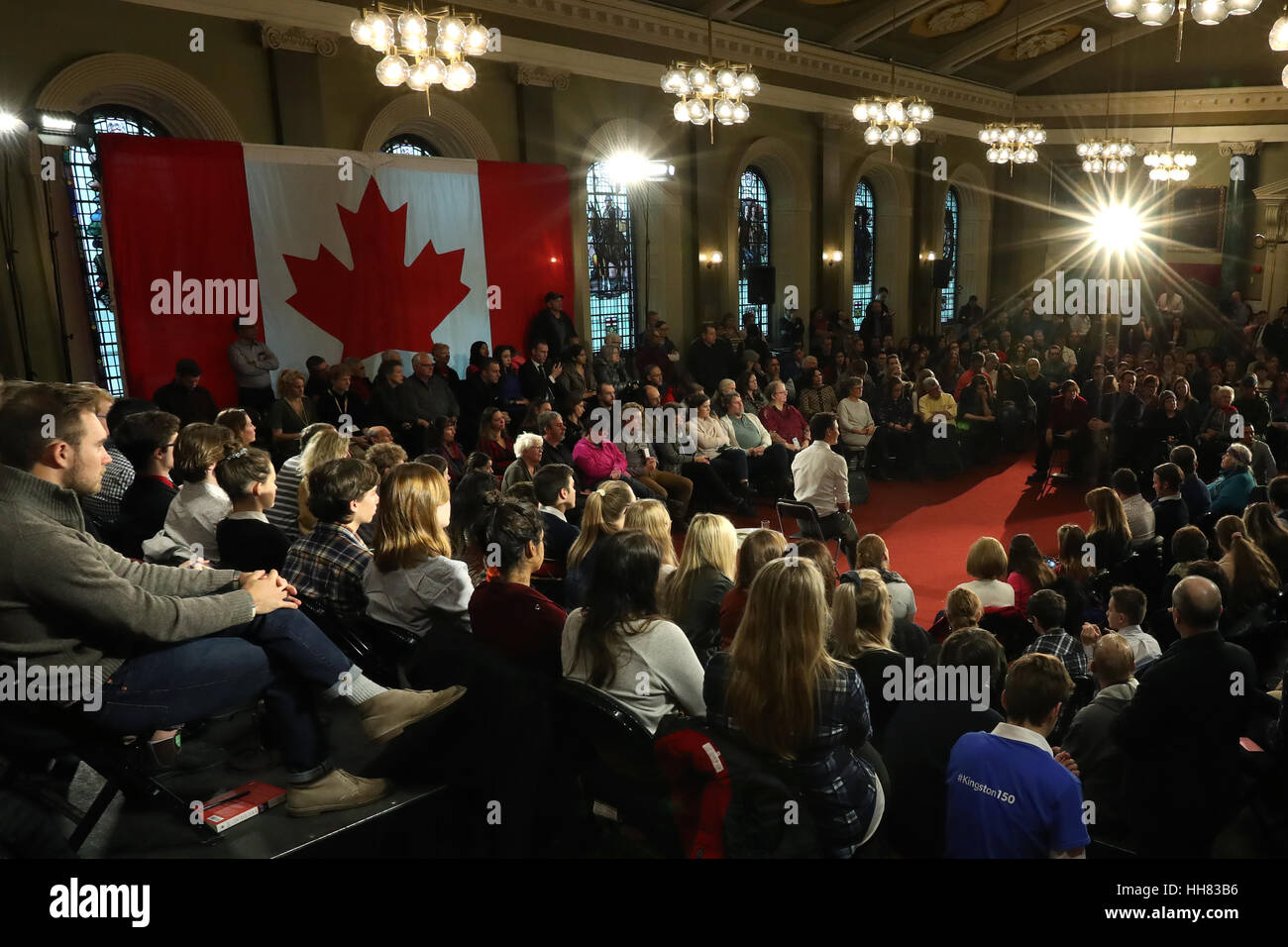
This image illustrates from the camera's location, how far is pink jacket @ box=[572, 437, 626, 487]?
735 cm

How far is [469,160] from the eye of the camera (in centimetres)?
914

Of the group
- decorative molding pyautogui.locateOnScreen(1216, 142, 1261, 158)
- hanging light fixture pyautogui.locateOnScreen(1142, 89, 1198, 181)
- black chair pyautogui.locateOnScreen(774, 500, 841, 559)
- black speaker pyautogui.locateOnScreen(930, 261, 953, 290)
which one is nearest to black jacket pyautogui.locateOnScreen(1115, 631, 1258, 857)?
black chair pyautogui.locateOnScreen(774, 500, 841, 559)

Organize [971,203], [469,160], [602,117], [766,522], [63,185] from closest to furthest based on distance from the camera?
1. [63,185]
2. [766,522]
3. [469,160]
4. [602,117]
5. [971,203]

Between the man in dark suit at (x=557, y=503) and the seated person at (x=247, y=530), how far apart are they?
1.61 metres

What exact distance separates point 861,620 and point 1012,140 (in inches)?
481

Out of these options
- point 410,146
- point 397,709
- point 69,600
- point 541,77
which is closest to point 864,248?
point 541,77

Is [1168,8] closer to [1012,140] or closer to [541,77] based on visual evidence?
[541,77]

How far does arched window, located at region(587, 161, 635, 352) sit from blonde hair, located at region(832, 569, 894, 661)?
879 centimetres

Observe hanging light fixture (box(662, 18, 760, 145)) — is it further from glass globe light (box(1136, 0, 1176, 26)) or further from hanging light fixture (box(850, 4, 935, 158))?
glass globe light (box(1136, 0, 1176, 26))

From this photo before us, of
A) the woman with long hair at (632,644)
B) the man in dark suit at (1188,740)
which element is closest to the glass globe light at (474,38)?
the woman with long hair at (632,644)

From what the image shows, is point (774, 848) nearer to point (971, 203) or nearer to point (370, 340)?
point (370, 340)

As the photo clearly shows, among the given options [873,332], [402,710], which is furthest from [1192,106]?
[402,710]

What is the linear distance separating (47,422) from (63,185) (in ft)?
19.3

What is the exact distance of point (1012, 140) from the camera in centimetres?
1317
